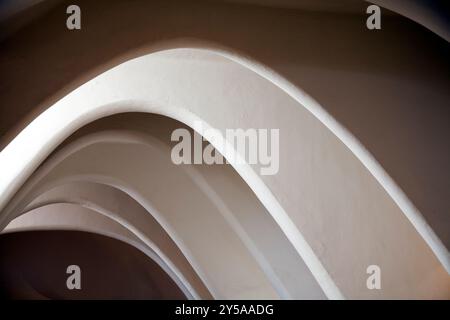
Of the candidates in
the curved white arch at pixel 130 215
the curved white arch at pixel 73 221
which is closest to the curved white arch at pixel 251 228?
the curved white arch at pixel 130 215

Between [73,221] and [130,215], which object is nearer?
[130,215]

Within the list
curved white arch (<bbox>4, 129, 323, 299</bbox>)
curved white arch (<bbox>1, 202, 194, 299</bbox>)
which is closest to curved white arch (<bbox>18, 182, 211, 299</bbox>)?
curved white arch (<bbox>1, 202, 194, 299</bbox>)

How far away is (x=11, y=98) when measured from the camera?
499cm

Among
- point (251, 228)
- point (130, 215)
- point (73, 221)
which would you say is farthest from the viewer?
point (73, 221)

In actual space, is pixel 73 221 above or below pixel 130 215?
above

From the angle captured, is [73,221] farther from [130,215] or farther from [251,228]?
[251,228]

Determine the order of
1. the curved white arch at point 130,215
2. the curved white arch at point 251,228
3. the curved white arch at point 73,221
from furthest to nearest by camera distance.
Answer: the curved white arch at point 73,221 → the curved white arch at point 130,215 → the curved white arch at point 251,228

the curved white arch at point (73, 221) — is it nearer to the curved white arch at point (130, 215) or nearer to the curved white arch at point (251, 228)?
the curved white arch at point (130, 215)

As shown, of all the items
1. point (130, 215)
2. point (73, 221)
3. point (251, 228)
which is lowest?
point (251, 228)

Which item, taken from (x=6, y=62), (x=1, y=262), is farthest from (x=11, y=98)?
(x=1, y=262)

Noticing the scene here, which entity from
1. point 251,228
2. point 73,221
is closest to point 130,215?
point 73,221

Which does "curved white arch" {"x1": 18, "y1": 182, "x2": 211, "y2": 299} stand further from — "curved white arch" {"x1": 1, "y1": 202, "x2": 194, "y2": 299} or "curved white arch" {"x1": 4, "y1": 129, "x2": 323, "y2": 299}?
"curved white arch" {"x1": 4, "y1": 129, "x2": 323, "y2": 299}

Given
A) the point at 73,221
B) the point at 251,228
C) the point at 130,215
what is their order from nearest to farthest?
the point at 251,228 → the point at 130,215 → the point at 73,221

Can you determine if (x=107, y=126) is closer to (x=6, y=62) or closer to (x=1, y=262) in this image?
(x=6, y=62)
